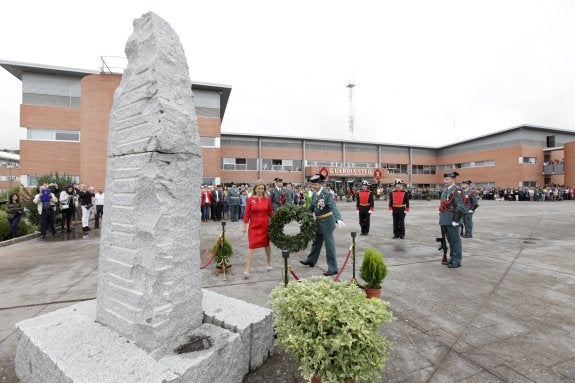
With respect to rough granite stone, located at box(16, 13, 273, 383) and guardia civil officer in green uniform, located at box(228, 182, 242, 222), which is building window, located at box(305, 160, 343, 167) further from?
rough granite stone, located at box(16, 13, 273, 383)

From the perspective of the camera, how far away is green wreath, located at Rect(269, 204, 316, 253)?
18.9 feet

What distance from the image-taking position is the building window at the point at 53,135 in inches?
937

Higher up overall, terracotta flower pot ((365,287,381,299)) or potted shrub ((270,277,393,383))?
potted shrub ((270,277,393,383))

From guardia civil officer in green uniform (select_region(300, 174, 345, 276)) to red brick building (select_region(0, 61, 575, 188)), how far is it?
2309cm

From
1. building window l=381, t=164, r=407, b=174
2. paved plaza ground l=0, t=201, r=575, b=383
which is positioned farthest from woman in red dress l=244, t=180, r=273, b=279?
building window l=381, t=164, r=407, b=174

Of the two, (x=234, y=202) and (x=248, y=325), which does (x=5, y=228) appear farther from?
(x=248, y=325)

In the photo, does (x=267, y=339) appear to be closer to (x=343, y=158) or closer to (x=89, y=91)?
(x=89, y=91)

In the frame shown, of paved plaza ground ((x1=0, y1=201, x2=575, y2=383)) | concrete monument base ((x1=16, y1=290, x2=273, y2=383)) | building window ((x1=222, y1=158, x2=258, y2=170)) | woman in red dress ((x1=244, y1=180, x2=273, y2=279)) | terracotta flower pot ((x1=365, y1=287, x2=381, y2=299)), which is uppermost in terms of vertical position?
building window ((x1=222, y1=158, x2=258, y2=170))

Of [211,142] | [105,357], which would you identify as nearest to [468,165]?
[211,142]

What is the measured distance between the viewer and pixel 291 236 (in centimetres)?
584

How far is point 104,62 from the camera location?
79.0ft

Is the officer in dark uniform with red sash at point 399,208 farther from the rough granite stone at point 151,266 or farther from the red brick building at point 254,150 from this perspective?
the red brick building at point 254,150

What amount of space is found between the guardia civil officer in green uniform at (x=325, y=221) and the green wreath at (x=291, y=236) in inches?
13.8

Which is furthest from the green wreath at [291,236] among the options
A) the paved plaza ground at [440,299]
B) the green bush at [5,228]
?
the green bush at [5,228]
